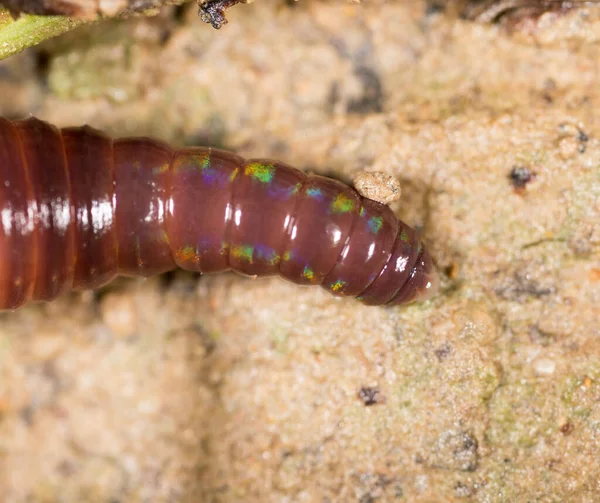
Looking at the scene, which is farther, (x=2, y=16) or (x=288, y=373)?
(x=288, y=373)

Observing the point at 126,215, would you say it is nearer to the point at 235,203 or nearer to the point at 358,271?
the point at 235,203

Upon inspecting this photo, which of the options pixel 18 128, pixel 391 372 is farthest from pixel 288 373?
pixel 18 128

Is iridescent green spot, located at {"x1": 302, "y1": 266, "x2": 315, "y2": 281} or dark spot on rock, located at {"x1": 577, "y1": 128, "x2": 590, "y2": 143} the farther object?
dark spot on rock, located at {"x1": 577, "y1": 128, "x2": 590, "y2": 143}

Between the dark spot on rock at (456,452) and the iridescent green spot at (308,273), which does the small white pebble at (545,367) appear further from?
the iridescent green spot at (308,273)

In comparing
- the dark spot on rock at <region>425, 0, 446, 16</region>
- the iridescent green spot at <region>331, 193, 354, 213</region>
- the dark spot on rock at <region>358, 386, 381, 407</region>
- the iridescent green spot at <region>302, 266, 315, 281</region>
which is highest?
the dark spot on rock at <region>425, 0, 446, 16</region>

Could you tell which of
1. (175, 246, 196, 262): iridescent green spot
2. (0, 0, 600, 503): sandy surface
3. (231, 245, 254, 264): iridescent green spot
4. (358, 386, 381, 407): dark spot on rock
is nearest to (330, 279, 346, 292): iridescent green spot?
(0, 0, 600, 503): sandy surface

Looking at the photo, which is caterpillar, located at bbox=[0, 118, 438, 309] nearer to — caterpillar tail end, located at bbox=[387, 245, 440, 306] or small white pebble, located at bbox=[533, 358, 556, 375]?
caterpillar tail end, located at bbox=[387, 245, 440, 306]
